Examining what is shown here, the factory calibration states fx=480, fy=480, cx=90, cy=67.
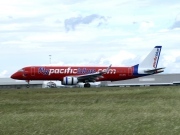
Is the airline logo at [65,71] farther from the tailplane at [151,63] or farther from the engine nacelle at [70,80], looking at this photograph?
the tailplane at [151,63]

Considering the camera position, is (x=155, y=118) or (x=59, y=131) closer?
(x=59, y=131)

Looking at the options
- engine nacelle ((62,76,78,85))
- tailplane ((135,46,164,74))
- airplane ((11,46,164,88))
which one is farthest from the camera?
tailplane ((135,46,164,74))

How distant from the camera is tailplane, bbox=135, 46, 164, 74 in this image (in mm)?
75500

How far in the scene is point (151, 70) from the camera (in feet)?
248

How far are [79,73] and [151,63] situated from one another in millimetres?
13549

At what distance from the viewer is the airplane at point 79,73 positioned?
69812 millimetres

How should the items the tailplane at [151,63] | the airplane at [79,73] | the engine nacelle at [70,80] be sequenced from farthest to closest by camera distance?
the tailplane at [151,63] → the airplane at [79,73] → the engine nacelle at [70,80]

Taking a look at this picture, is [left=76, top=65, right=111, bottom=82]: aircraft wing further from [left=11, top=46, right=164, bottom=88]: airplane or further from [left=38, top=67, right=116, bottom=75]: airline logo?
[left=38, top=67, right=116, bottom=75]: airline logo

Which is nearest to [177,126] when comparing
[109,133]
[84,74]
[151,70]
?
[109,133]

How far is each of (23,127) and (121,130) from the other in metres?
3.10

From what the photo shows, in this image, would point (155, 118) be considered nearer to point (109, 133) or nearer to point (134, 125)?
point (134, 125)

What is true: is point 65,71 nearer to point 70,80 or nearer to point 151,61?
point 70,80

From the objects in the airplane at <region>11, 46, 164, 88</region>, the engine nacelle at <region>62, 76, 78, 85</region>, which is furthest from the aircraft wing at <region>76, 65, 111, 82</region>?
the engine nacelle at <region>62, 76, 78, 85</region>

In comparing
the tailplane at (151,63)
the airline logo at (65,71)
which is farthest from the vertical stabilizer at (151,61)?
the airline logo at (65,71)
